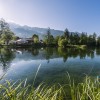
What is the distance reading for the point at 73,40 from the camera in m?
79.0

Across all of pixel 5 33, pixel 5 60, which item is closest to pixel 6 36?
pixel 5 33

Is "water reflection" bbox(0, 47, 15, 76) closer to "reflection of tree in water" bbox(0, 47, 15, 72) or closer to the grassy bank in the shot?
"reflection of tree in water" bbox(0, 47, 15, 72)

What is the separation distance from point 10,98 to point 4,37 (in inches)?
2648

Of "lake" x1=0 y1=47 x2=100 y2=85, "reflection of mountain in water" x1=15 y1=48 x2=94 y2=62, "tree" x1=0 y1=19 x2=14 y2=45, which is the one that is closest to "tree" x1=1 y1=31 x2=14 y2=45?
"tree" x1=0 y1=19 x2=14 y2=45

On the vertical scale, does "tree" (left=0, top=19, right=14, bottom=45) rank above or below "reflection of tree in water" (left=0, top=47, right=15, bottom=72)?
above

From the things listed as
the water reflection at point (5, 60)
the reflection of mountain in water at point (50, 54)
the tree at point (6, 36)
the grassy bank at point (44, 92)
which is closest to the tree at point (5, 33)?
the tree at point (6, 36)

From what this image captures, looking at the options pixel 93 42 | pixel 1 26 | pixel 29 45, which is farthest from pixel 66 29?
pixel 1 26

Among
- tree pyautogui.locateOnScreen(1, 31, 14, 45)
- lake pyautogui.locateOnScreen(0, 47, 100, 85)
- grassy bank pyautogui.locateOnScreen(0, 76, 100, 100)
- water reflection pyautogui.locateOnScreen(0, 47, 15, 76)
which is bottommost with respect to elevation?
lake pyautogui.locateOnScreen(0, 47, 100, 85)

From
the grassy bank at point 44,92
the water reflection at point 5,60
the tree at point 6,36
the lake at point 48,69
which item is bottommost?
the lake at point 48,69

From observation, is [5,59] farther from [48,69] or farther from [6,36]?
[6,36]

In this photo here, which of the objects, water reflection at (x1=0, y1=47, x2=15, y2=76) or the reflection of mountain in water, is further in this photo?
the reflection of mountain in water

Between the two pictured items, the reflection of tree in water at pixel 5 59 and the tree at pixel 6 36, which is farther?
the tree at pixel 6 36

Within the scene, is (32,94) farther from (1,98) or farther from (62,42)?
(62,42)

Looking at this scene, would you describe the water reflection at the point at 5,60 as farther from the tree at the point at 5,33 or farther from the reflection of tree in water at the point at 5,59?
the tree at the point at 5,33
